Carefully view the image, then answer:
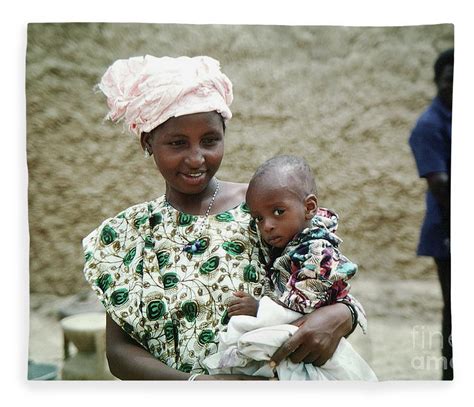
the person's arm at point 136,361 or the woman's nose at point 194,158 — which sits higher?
the woman's nose at point 194,158

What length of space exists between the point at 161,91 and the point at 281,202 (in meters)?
0.53

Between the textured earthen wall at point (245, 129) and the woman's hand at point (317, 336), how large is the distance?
1.18 feet

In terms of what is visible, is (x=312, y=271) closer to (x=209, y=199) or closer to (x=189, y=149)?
(x=209, y=199)

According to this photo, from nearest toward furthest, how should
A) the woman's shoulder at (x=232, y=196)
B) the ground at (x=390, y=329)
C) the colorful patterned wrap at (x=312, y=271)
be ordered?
the colorful patterned wrap at (x=312, y=271) < the woman's shoulder at (x=232, y=196) < the ground at (x=390, y=329)

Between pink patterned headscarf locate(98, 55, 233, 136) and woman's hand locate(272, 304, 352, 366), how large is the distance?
73 centimetres

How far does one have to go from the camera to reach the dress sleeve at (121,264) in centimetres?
235

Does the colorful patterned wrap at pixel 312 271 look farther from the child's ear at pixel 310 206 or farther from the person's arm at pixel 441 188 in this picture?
the person's arm at pixel 441 188

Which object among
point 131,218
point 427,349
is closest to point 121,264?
point 131,218

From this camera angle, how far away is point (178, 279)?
2336mm

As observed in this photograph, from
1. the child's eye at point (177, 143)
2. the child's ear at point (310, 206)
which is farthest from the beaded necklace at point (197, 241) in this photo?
the child's ear at point (310, 206)

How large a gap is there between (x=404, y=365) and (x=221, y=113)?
112 centimetres

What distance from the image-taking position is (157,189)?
251 cm
